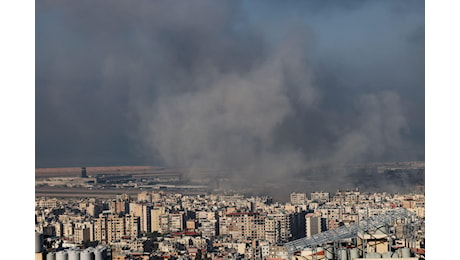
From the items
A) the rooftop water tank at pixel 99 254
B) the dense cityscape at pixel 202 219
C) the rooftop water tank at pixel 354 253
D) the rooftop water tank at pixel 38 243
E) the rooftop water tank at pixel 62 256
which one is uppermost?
the rooftop water tank at pixel 38 243

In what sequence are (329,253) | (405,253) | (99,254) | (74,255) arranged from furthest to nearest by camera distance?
(99,254), (74,255), (329,253), (405,253)

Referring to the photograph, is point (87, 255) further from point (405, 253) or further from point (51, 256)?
point (405, 253)

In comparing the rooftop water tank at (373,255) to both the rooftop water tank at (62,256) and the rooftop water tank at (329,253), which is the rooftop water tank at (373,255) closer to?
the rooftop water tank at (329,253)

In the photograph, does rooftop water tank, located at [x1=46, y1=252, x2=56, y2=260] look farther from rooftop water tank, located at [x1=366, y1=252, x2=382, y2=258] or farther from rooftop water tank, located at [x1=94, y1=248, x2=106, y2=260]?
rooftop water tank, located at [x1=366, y1=252, x2=382, y2=258]

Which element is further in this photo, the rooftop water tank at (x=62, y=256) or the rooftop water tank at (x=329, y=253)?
the rooftop water tank at (x=62, y=256)

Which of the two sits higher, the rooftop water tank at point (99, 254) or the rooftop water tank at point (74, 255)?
the rooftop water tank at point (74, 255)

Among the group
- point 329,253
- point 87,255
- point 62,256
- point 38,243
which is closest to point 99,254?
point 87,255

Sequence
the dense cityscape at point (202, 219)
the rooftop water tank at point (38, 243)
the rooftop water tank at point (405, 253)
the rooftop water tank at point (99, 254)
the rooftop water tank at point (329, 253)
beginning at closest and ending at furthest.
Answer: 1. the rooftop water tank at point (405, 253)
2. the rooftop water tank at point (329, 253)
3. the rooftop water tank at point (38, 243)
4. the rooftop water tank at point (99, 254)
5. the dense cityscape at point (202, 219)

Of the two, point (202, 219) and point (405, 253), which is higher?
point (405, 253)

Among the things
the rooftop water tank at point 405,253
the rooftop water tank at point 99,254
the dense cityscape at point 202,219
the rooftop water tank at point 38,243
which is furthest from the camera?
the dense cityscape at point 202,219

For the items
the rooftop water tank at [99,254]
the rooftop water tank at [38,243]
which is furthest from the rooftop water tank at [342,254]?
the rooftop water tank at [38,243]
